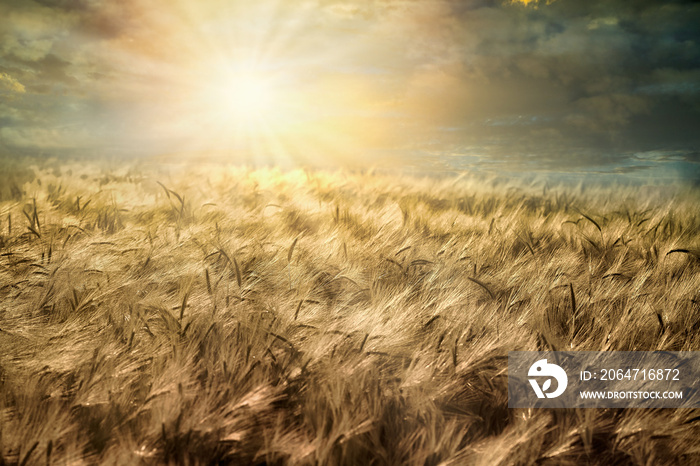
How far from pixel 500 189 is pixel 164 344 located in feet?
13.0

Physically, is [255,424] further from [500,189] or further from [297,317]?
[500,189]

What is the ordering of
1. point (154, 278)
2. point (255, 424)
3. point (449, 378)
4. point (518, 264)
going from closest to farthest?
point (255, 424), point (449, 378), point (154, 278), point (518, 264)

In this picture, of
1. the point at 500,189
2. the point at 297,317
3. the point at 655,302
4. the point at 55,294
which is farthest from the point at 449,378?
the point at 500,189

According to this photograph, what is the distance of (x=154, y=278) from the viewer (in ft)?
5.13

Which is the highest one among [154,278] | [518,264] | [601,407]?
[154,278]

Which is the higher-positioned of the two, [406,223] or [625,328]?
[406,223]

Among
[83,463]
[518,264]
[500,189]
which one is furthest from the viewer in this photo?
[500,189]

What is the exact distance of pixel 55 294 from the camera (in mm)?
1438

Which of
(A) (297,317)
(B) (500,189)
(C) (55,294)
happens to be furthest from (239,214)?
(B) (500,189)

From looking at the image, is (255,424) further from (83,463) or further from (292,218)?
(292,218)

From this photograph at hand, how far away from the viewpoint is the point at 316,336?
118cm

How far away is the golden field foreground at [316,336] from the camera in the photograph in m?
0.90

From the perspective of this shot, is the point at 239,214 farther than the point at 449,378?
Yes

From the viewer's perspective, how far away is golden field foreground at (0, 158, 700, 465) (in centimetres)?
90
